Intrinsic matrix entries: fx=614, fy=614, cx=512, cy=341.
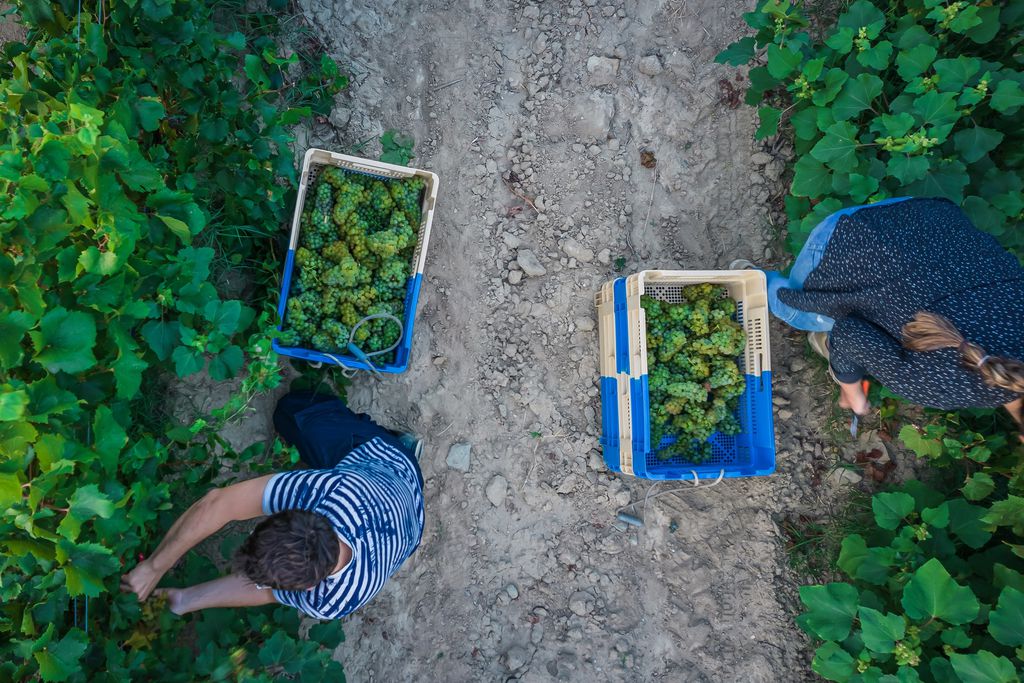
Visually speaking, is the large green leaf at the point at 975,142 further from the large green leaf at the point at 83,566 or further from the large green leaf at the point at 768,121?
the large green leaf at the point at 83,566

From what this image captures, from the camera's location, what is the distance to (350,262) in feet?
10.2

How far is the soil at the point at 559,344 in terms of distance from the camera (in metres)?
3.59

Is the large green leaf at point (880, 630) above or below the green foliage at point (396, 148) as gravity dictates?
below

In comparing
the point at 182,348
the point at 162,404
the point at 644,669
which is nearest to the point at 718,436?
the point at 644,669

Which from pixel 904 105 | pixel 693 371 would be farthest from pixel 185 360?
pixel 904 105

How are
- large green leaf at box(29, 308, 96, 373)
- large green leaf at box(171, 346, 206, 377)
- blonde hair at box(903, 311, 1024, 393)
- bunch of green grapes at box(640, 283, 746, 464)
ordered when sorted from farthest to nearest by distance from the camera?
1. bunch of green grapes at box(640, 283, 746, 464)
2. large green leaf at box(171, 346, 206, 377)
3. large green leaf at box(29, 308, 96, 373)
4. blonde hair at box(903, 311, 1024, 393)

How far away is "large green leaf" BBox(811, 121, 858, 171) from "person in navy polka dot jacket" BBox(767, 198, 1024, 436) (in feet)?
2.60

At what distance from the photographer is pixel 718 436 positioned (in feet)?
11.7

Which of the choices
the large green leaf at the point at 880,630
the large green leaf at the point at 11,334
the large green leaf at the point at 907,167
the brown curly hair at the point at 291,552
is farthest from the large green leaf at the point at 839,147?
the large green leaf at the point at 11,334

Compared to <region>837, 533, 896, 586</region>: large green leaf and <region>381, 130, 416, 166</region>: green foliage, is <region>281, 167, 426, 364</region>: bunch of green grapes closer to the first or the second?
<region>381, 130, 416, 166</region>: green foliage

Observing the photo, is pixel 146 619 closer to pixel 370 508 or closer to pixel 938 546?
pixel 370 508

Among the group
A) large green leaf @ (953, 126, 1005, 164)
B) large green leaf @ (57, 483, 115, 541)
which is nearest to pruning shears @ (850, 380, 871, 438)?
large green leaf @ (953, 126, 1005, 164)

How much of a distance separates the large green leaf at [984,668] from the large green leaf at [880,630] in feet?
0.69

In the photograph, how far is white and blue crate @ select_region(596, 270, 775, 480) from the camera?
332cm
